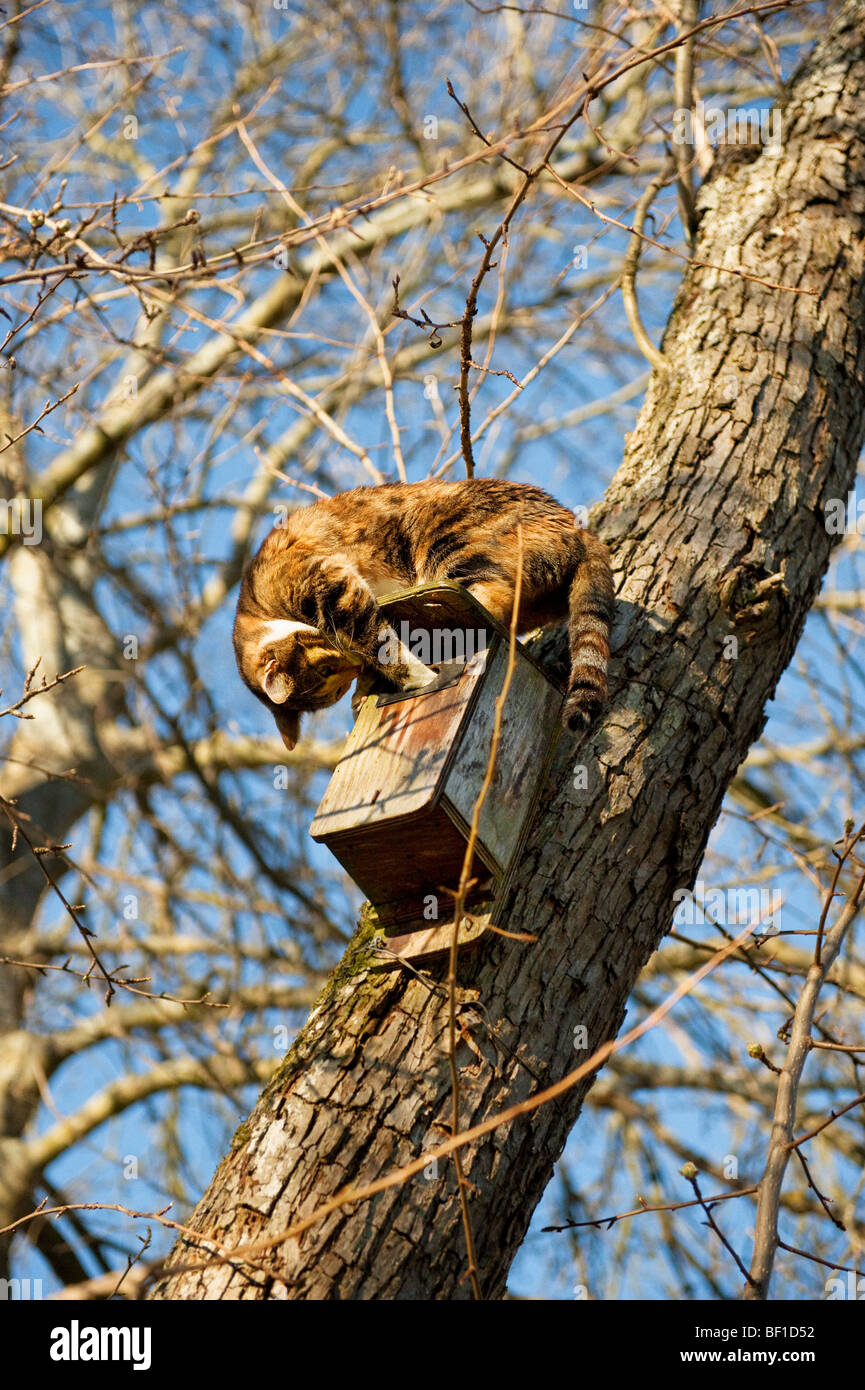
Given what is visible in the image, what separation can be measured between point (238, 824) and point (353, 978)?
388 cm

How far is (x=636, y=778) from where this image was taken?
8.83 ft

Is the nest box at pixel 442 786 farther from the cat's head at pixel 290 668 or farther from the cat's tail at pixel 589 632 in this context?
the cat's head at pixel 290 668

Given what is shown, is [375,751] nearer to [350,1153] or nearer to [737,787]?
[350,1153]

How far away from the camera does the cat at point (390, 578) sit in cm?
300

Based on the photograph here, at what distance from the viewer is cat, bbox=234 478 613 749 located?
2996mm

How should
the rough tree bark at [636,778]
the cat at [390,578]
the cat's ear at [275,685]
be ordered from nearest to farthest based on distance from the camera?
the rough tree bark at [636,778] < the cat at [390,578] < the cat's ear at [275,685]

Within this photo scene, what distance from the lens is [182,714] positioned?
6.41 m

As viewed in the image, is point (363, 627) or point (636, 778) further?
point (363, 627)

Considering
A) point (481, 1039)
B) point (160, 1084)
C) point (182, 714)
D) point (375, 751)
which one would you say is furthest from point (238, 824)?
point (481, 1039)

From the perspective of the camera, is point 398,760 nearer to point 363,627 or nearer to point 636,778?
point 636,778

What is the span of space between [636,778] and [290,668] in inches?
62.9

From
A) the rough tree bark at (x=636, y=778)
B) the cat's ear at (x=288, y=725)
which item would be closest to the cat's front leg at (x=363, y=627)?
the rough tree bark at (x=636, y=778)

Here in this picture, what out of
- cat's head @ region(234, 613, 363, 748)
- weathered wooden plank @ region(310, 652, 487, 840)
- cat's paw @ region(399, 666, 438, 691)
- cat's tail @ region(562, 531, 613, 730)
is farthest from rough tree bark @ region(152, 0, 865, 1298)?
cat's head @ region(234, 613, 363, 748)

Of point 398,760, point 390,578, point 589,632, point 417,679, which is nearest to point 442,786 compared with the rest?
point 398,760
